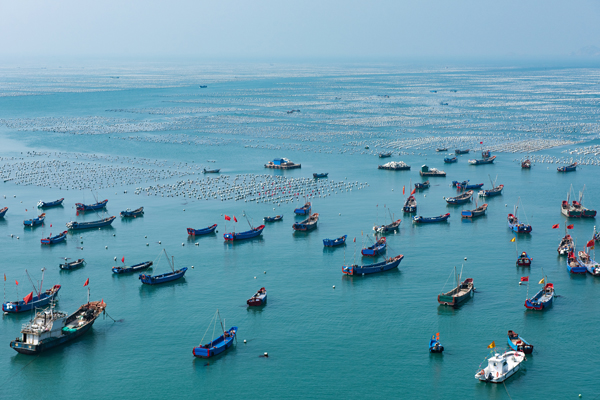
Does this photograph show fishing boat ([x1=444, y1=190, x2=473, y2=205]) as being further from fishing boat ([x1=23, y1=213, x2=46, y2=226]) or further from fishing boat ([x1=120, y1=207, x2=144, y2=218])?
fishing boat ([x1=23, y1=213, x2=46, y2=226])

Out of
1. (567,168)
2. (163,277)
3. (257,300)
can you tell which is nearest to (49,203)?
(163,277)

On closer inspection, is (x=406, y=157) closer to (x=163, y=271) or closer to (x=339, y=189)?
(x=339, y=189)

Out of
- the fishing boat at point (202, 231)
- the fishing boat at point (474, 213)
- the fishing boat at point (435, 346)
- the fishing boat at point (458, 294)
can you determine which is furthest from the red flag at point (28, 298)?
the fishing boat at point (474, 213)

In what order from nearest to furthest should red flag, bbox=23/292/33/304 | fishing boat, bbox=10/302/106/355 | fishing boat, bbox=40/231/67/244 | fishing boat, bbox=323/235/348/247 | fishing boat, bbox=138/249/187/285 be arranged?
1. fishing boat, bbox=10/302/106/355
2. red flag, bbox=23/292/33/304
3. fishing boat, bbox=138/249/187/285
4. fishing boat, bbox=323/235/348/247
5. fishing boat, bbox=40/231/67/244

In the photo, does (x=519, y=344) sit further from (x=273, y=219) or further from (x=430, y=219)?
(x=273, y=219)

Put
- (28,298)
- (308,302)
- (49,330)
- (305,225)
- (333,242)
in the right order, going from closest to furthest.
→ (49,330) < (28,298) < (308,302) < (333,242) < (305,225)

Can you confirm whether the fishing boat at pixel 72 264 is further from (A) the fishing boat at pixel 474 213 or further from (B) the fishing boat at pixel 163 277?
(A) the fishing boat at pixel 474 213

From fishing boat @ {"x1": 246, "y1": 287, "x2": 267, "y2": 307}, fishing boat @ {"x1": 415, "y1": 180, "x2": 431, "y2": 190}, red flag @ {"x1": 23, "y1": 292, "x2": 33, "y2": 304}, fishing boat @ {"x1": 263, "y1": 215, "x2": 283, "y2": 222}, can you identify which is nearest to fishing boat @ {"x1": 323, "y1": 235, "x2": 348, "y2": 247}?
fishing boat @ {"x1": 263, "y1": 215, "x2": 283, "y2": 222}
